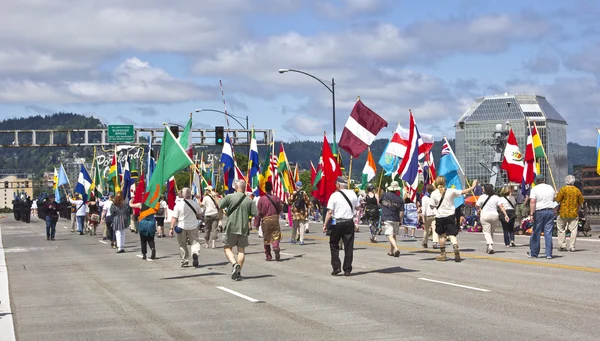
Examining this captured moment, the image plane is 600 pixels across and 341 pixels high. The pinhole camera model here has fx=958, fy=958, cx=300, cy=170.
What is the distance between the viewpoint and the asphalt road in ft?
35.0

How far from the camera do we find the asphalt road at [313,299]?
10656 mm

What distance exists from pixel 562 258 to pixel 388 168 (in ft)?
46.9

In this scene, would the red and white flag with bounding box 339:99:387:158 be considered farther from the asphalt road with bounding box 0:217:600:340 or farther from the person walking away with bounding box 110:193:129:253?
the person walking away with bounding box 110:193:129:253

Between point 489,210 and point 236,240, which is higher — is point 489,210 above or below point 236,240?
above

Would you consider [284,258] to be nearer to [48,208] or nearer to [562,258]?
[562,258]

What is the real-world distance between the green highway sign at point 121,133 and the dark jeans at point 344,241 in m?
57.4

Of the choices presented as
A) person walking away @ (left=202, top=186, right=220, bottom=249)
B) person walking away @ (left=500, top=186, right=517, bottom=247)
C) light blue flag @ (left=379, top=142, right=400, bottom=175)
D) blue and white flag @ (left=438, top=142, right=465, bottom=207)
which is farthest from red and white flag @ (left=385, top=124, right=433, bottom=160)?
person walking away @ (left=202, top=186, right=220, bottom=249)

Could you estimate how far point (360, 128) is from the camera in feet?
79.7

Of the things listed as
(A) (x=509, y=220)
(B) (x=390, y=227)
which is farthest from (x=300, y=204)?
Answer: (B) (x=390, y=227)

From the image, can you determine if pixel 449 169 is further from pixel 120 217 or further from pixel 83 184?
pixel 83 184

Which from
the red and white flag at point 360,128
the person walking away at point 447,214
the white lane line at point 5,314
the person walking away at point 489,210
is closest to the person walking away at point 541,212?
the person walking away at point 447,214

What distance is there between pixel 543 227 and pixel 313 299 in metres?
8.42

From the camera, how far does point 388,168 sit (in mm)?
34281

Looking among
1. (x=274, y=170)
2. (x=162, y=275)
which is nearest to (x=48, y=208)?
(x=274, y=170)
